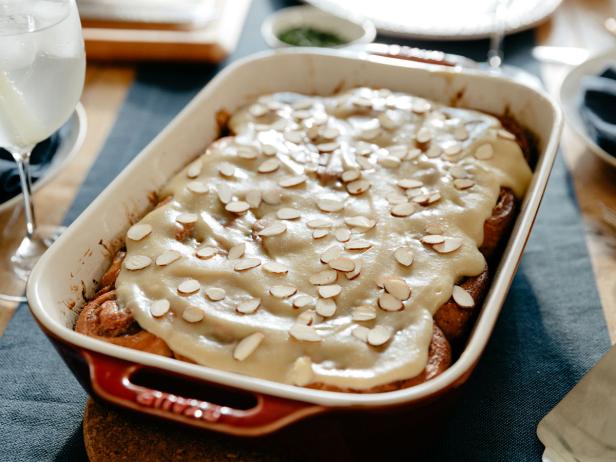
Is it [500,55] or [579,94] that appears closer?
[579,94]

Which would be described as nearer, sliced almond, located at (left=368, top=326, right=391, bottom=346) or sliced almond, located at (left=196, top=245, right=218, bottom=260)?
sliced almond, located at (left=368, top=326, right=391, bottom=346)

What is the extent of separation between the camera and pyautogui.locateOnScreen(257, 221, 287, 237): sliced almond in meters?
1.19

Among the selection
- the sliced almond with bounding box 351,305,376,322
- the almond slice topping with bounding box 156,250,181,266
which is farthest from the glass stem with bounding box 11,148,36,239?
the sliced almond with bounding box 351,305,376,322

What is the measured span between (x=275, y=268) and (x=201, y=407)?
→ 317 millimetres

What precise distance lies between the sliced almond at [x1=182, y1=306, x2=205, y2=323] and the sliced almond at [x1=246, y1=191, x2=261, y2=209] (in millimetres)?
276

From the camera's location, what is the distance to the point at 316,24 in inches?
86.4

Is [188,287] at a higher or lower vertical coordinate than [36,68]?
lower

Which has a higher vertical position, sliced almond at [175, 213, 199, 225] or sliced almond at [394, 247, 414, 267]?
sliced almond at [394, 247, 414, 267]

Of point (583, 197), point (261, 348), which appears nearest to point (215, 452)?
point (261, 348)

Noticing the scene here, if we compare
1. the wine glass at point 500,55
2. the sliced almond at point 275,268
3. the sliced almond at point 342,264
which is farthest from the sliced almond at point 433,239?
the wine glass at point 500,55

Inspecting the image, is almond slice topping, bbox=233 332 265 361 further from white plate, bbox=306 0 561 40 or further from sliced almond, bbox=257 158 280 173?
white plate, bbox=306 0 561 40

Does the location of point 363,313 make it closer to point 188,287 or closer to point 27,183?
point 188,287

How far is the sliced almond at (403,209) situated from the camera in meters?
1.22

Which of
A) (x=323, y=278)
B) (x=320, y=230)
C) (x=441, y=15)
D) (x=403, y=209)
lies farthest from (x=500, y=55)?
(x=323, y=278)
